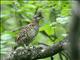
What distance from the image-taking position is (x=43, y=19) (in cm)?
487

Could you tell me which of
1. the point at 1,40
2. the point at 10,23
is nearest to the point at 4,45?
the point at 1,40

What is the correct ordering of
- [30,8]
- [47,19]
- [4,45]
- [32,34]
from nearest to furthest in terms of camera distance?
1. [32,34]
2. [47,19]
3. [4,45]
4. [30,8]

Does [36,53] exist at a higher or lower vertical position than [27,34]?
higher

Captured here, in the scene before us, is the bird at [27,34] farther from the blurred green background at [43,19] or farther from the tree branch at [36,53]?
the tree branch at [36,53]

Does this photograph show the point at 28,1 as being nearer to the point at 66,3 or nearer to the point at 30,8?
the point at 30,8

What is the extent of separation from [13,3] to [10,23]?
138 centimetres

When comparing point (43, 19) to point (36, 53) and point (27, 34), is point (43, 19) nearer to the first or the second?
point (27, 34)

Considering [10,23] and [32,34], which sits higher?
[32,34]

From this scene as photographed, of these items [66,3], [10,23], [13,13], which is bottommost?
[10,23]

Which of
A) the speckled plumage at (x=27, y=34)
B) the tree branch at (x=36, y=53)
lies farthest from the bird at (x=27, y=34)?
the tree branch at (x=36, y=53)

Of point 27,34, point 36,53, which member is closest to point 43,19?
point 27,34

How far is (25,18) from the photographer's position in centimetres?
668

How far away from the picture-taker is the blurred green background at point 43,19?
14.9 feet

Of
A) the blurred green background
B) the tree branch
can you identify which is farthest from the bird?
the tree branch
